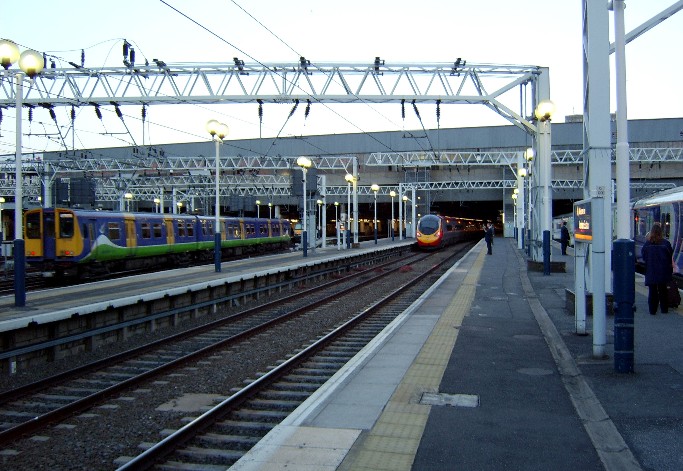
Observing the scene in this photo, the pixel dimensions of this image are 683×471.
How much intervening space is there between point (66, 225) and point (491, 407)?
19088 mm

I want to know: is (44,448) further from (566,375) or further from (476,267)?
(476,267)

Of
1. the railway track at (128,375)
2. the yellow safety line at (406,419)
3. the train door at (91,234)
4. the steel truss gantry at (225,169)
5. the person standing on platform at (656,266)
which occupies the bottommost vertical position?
the railway track at (128,375)

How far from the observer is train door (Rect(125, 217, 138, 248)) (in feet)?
82.8

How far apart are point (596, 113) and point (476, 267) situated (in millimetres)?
16124

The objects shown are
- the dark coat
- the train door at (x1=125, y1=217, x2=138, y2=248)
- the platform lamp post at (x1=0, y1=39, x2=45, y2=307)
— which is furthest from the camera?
the train door at (x1=125, y1=217, x2=138, y2=248)

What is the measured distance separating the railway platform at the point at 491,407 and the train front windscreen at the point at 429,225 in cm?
3538

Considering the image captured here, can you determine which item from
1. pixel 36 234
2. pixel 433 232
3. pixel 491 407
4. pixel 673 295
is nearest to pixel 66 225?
pixel 36 234

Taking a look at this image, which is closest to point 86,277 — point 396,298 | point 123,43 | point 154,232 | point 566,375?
point 154,232

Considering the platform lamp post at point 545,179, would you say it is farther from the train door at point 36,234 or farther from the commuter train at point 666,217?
the train door at point 36,234

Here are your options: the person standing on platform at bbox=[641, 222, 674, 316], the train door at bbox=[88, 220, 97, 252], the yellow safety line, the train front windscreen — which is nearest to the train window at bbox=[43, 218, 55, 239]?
the train door at bbox=[88, 220, 97, 252]

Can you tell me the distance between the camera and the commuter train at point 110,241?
71.4 ft

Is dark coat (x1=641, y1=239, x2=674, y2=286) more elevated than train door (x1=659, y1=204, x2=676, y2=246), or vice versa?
train door (x1=659, y1=204, x2=676, y2=246)

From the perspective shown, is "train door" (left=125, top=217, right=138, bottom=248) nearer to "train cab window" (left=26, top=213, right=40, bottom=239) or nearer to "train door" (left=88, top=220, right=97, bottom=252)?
"train door" (left=88, top=220, right=97, bottom=252)

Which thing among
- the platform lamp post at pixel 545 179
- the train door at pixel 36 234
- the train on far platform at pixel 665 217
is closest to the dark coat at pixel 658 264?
the train on far platform at pixel 665 217
